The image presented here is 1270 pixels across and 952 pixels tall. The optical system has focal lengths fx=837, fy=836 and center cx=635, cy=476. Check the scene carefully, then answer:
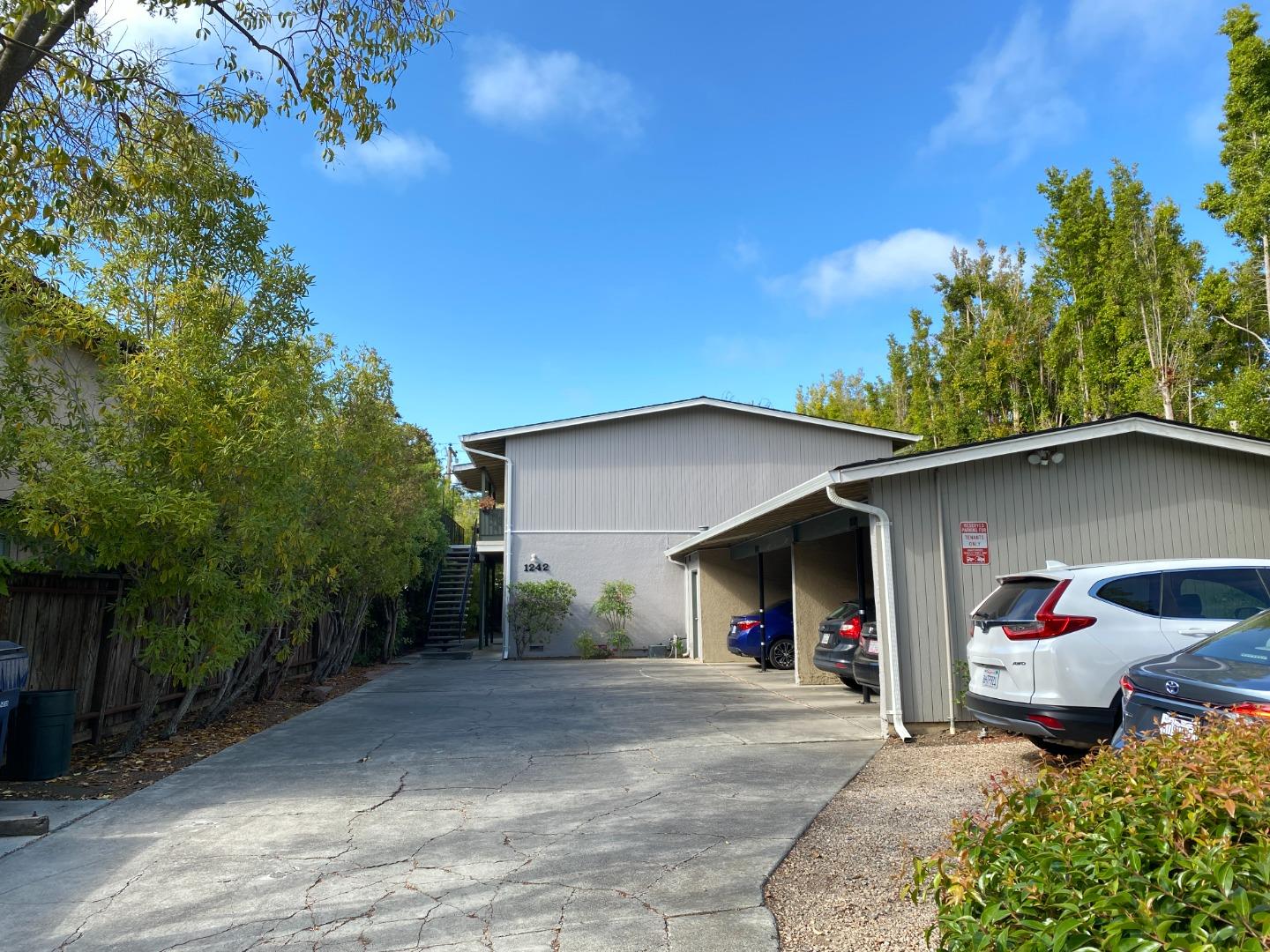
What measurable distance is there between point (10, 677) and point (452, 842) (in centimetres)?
381

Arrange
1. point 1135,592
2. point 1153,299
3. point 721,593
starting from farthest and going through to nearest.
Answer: point 1153,299 → point 721,593 → point 1135,592

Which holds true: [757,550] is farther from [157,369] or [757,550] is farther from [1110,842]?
[1110,842]

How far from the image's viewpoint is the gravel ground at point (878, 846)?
3809 mm

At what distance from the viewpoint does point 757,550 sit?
49.5 feet

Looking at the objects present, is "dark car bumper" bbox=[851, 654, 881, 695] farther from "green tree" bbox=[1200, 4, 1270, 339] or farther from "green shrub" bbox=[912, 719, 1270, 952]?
"green tree" bbox=[1200, 4, 1270, 339]

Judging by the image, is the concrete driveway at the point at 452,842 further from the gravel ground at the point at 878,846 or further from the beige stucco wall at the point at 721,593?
the beige stucco wall at the point at 721,593

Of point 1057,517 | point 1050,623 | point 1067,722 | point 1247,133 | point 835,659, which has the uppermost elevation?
point 1247,133

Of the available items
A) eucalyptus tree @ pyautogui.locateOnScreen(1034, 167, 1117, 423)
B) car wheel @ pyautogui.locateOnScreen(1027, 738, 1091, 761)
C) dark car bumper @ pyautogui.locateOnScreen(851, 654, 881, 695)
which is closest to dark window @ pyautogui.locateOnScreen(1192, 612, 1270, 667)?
car wheel @ pyautogui.locateOnScreen(1027, 738, 1091, 761)

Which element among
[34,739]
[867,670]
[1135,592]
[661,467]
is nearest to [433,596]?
[661,467]

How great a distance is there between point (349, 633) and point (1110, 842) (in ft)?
53.8

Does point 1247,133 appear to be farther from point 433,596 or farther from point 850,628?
point 433,596

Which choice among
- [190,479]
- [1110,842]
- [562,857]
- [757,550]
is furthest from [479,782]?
[757,550]

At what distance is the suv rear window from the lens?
6.64 meters

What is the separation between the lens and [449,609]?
24344 mm
